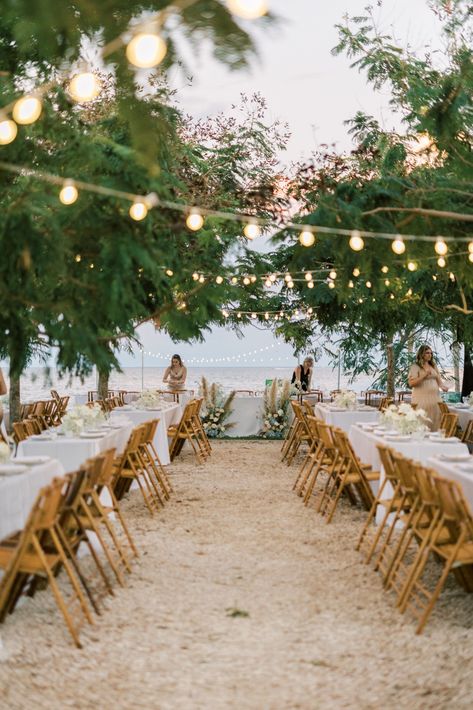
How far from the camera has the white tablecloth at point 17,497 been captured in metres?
5.29

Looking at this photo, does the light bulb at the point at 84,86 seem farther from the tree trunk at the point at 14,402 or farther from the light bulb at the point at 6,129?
the tree trunk at the point at 14,402

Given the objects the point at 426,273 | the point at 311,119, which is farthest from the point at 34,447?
the point at 311,119

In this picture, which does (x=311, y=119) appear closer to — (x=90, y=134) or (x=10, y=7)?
(x=90, y=134)

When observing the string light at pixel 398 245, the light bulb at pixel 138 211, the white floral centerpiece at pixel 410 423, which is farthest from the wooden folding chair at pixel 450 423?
the light bulb at pixel 138 211

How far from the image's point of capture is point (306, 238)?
555 cm

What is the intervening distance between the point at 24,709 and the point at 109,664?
60cm

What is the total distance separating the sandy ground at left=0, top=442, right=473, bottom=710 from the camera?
12.8 feet

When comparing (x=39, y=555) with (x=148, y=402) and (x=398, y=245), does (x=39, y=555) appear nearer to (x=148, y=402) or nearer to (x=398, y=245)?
(x=398, y=245)

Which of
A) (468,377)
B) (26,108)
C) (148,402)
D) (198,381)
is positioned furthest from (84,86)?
(198,381)

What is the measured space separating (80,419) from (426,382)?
523 cm

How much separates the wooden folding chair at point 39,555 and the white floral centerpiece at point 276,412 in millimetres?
10774

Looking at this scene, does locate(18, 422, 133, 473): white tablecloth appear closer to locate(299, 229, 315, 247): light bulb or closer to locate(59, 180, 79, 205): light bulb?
locate(299, 229, 315, 247): light bulb

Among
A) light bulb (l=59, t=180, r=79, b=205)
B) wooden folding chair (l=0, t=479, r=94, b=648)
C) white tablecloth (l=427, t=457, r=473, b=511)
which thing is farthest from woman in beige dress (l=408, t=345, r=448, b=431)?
light bulb (l=59, t=180, r=79, b=205)

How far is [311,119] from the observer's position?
12.8m
